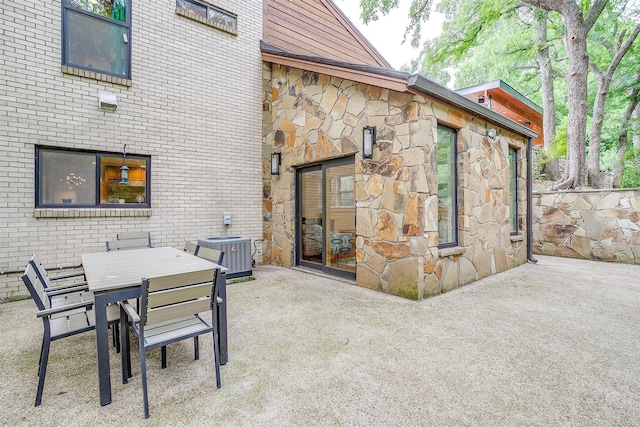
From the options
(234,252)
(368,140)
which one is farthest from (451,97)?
(234,252)

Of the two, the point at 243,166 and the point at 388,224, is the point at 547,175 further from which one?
the point at 243,166

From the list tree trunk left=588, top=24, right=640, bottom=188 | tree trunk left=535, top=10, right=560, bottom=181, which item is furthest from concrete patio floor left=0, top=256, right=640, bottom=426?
tree trunk left=535, top=10, right=560, bottom=181

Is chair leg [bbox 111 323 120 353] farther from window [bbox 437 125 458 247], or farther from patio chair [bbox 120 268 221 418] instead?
window [bbox 437 125 458 247]

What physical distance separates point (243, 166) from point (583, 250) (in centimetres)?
800

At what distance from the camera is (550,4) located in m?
7.62

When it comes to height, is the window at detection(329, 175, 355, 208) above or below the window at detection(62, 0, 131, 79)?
below

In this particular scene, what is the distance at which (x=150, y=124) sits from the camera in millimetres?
5234

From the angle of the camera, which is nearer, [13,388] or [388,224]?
[13,388]

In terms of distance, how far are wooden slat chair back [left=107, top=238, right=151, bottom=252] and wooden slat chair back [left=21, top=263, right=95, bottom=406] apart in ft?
5.59

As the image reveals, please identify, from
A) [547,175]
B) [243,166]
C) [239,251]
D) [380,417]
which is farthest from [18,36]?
[547,175]

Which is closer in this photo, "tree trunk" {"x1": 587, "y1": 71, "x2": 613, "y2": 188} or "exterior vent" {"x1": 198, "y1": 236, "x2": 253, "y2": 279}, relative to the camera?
"exterior vent" {"x1": 198, "y1": 236, "x2": 253, "y2": 279}

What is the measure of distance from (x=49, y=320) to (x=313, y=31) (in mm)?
8301

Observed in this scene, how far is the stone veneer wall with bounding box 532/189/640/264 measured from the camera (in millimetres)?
6207

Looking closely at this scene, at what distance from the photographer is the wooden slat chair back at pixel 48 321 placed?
→ 1.93 metres
